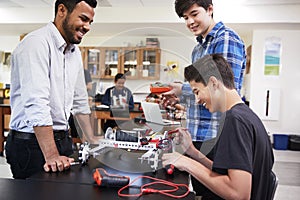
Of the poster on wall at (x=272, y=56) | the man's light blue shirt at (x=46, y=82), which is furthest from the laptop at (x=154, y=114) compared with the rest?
the poster on wall at (x=272, y=56)

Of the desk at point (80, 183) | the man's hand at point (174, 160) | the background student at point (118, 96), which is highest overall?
the background student at point (118, 96)

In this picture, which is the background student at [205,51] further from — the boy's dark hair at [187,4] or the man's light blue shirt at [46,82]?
the man's light blue shirt at [46,82]

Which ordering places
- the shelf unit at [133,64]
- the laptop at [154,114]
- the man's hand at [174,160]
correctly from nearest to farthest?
the man's hand at [174,160] → the shelf unit at [133,64] → the laptop at [154,114]

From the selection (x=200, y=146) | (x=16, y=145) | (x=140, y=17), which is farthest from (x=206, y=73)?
(x=140, y=17)

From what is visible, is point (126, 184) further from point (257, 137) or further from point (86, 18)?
point (86, 18)

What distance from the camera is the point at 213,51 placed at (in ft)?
4.66

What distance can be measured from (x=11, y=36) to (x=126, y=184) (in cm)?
671

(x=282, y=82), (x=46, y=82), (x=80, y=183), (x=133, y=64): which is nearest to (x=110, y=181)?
(x=80, y=183)

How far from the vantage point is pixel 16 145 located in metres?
1.28

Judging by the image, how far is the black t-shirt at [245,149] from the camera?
3.02ft

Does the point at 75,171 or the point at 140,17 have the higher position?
the point at 140,17

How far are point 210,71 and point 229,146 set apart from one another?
298mm

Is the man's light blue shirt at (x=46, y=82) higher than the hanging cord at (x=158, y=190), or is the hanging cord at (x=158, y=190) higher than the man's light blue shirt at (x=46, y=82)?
the man's light blue shirt at (x=46, y=82)

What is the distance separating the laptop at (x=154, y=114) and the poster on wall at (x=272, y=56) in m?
3.57
